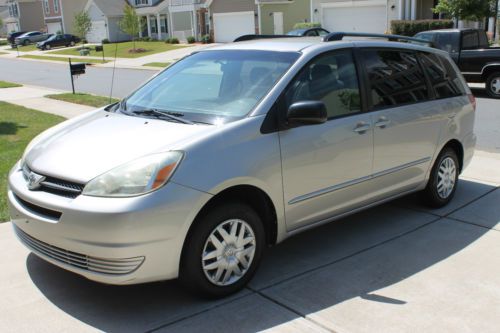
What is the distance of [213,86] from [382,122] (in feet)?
4.99

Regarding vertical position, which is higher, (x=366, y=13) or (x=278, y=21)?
(x=366, y=13)

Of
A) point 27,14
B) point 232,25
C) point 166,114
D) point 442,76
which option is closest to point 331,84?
point 166,114

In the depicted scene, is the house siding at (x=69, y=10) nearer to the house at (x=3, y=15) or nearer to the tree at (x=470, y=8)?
the house at (x=3, y=15)

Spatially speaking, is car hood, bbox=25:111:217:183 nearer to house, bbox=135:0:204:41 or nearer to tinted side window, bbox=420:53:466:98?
tinted side window, bbox=420:53:466:98

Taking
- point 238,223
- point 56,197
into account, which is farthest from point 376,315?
point 56,197

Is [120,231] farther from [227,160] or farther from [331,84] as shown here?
[331,84]

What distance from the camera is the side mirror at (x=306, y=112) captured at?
4.03m

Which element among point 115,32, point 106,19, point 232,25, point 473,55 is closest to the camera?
point 473,55

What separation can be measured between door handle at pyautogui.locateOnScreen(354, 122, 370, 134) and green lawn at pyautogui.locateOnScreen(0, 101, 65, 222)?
356cm

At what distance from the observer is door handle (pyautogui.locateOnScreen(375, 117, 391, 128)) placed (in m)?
4.86

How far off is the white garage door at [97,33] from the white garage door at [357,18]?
31315mm

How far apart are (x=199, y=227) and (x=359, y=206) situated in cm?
180

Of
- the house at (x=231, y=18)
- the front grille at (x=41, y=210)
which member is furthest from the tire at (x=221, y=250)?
the house at (x=231, y=18)

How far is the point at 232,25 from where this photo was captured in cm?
4619
